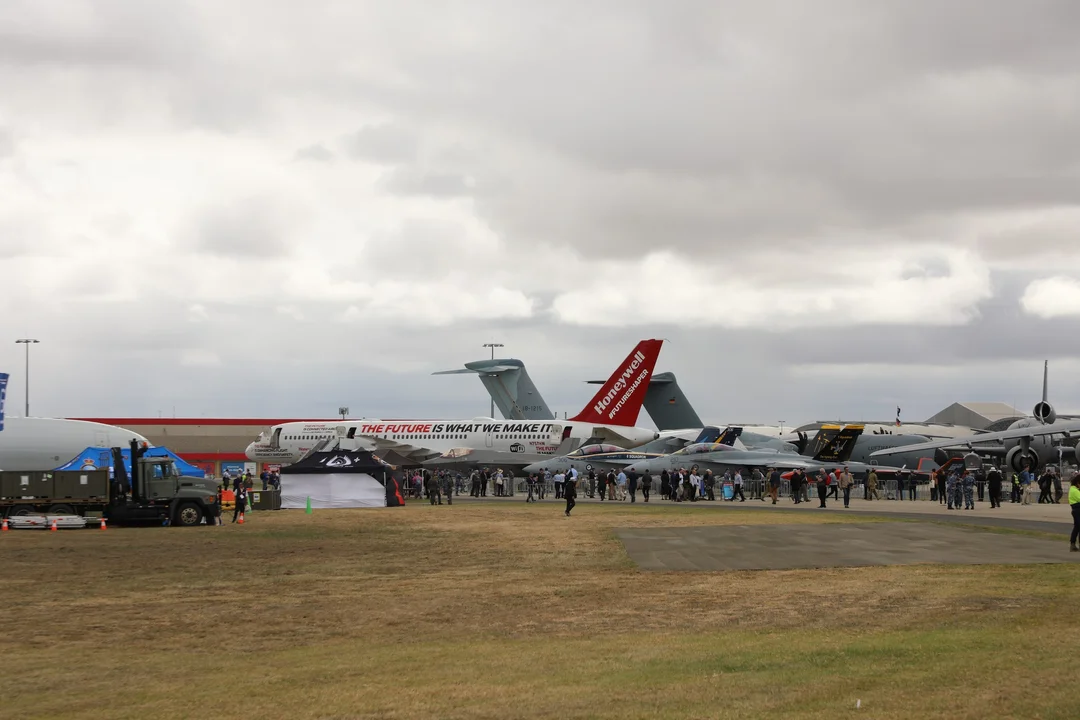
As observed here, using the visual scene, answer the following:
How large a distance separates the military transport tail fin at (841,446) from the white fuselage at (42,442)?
31736 millimetres

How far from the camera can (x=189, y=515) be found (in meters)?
32.8

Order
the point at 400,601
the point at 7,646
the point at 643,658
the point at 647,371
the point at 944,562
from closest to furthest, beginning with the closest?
the point at 643,658, the point at 7,646, the point at 400,601, the point at 944,562, the point at 647,371

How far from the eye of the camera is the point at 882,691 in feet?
28.9

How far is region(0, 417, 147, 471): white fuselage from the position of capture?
4300 cm

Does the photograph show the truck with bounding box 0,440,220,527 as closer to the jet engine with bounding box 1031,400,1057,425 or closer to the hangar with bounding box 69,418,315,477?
the jet engine with bounding box 1031,400,1057,425

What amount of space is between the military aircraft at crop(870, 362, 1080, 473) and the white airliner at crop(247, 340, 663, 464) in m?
13.6

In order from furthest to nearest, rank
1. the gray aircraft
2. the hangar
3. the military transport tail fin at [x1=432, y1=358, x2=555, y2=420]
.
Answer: the hangar, the military transport tail fin at [x1=432, y1=358, x2=555, y2=420], the gray aircraft

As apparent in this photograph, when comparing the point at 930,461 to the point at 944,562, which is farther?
the point at 930,461

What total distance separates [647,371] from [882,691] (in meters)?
50.8

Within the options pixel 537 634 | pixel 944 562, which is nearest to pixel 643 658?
pixel 537 634

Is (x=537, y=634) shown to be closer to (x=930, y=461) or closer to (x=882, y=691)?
(x=882, y=691)

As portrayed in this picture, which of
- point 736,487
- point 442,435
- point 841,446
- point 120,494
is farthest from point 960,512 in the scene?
point 442,435

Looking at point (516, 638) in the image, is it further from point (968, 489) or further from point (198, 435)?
point (198, 435)

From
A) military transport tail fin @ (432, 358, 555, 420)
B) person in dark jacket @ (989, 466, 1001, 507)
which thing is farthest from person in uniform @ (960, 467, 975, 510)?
military transport tail fin @ (432, 358, 555, 420)
